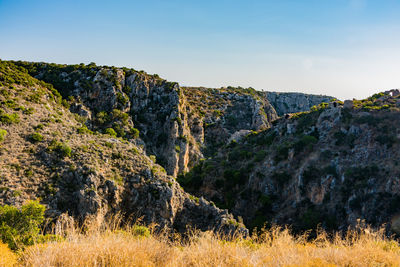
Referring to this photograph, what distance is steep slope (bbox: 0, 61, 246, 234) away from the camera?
71.8 ft

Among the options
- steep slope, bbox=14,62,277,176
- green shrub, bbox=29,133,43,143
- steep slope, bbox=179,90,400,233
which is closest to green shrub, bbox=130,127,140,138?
steep slope, bbox=14,62,277,176

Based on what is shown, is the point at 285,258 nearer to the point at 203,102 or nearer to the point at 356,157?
the point at 356,157

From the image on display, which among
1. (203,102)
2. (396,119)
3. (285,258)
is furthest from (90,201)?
(203,102)

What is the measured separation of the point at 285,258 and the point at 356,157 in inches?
1444

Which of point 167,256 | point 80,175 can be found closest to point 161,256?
point 167,256

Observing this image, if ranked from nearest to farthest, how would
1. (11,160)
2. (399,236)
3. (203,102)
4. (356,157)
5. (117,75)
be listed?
(11,160) < (399,236) < (356,157) < (117,75) < (203,102)

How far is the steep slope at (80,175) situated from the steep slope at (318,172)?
1351 centimetres

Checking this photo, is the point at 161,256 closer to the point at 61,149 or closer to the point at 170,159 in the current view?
the point at 61,149

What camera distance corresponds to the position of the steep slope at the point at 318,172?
104ft

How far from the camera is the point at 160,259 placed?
693 cm

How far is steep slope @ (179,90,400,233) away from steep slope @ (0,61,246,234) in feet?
44.3

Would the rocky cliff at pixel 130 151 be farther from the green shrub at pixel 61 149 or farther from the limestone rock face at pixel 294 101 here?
the limestone rock face at pixel 294 101

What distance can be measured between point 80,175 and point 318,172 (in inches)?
1295

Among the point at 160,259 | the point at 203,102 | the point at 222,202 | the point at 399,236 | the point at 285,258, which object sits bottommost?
the point at 222,202
